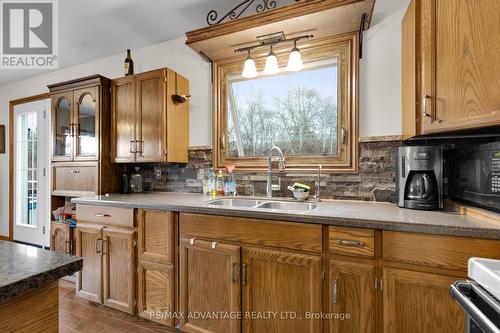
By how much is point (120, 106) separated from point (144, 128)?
40cm

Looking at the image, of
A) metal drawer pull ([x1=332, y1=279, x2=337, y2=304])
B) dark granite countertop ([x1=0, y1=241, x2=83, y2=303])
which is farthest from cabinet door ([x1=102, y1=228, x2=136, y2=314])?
metal drawer pull ([x1=332, y1=279, x2=337, y2=304])

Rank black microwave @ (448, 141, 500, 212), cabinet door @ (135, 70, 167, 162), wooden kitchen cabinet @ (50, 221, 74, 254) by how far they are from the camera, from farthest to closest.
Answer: wooden kitchen cabinet @ (50, 221, 74, 254), cabinet door @ (135, 70, 167, 162), black microwave @ (448, 141, 500, 212)

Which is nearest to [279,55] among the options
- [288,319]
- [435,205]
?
[435,205]

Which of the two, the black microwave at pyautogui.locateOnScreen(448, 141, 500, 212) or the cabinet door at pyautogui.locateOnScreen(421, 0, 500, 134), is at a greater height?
the cabinet door at pyautogui.locateOnScreen(421, 0, 500, 134)

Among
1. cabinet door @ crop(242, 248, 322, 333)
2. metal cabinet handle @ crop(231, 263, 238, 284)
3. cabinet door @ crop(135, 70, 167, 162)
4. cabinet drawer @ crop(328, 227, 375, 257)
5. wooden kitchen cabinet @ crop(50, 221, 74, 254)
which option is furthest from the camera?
wooden kitchen cabinet @ crop(50, 221, 74, 254)

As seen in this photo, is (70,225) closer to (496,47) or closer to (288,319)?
(288,319)

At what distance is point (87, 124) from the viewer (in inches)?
100

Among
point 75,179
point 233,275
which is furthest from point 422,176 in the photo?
point 75,179

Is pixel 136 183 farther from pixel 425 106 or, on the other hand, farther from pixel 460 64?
pixel 460 64

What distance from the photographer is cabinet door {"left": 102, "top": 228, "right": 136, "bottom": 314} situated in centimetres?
192

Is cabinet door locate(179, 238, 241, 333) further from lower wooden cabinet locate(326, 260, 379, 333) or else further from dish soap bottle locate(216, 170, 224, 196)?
dish soap bottle locate(216, 170, 224, 196)

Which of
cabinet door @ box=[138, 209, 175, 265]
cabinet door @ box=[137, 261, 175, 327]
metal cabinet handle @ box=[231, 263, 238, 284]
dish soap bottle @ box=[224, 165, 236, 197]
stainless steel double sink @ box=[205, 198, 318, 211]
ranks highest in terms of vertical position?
dish soap bottle @ box=[224, 165, 236, 197]

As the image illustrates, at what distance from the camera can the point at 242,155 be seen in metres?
2.35

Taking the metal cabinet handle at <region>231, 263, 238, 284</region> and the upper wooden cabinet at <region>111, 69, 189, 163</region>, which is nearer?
the metal cabinet handle at <region>231, 263, 238, 284</region>
